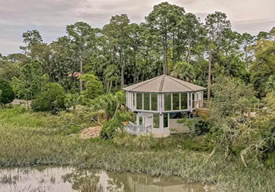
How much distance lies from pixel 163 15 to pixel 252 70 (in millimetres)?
10797

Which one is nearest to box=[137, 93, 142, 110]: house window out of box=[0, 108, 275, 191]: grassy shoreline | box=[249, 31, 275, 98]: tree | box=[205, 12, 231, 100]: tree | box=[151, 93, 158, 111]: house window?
box=[151, 93, 158, 111]: house window

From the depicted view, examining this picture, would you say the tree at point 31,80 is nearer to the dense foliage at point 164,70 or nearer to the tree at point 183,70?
the dense foliage at point 164,70

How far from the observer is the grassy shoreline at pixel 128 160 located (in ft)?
39.8

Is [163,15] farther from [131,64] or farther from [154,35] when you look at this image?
[131,64]

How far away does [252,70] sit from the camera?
23547mm

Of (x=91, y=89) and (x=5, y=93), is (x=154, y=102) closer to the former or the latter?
(x=91, y=89)

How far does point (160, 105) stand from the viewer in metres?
19.4

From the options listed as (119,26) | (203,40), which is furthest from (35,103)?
(203,40)

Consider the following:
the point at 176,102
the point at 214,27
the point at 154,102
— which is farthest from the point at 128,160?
the point at 214,27

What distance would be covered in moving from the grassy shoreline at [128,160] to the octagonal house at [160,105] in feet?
9.34

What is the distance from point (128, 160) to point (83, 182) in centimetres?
287

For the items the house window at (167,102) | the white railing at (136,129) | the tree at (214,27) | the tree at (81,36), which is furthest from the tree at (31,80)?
the tree at (214,27)

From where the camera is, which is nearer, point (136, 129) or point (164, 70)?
point (136, 129)

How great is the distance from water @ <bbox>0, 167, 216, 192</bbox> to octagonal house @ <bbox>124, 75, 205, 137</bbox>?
18.8 feet
